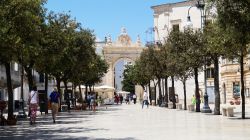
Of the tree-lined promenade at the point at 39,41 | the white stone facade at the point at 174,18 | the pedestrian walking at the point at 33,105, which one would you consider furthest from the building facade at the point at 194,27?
the pedestrian walking at the point at 33,105

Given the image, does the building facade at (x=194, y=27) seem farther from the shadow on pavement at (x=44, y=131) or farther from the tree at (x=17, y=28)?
the shadow on pavement at (x=44, y=131)

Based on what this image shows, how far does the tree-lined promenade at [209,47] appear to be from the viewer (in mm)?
Answer: 20172

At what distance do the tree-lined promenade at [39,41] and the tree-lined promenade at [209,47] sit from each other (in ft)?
25.9

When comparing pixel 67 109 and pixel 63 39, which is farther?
pixel 67 109

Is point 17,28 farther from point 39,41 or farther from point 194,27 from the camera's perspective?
point 194,27

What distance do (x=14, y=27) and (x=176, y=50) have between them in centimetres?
1497

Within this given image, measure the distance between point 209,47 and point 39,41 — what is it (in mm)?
11066

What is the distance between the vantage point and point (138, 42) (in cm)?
11156

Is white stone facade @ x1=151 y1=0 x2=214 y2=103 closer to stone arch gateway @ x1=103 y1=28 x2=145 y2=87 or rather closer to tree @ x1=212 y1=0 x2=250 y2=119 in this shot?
stone arch gateway @ x1=103 y1=28 x2=145 y2=87

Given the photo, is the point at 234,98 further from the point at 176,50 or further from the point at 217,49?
the point at 217,49

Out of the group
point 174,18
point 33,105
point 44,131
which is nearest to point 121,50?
point 174,18

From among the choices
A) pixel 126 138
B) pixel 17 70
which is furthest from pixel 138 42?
pixel 126 138

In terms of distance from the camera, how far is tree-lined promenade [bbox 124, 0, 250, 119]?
794 inches

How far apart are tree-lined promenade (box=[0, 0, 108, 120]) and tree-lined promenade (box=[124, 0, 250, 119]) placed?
25.9 feet
